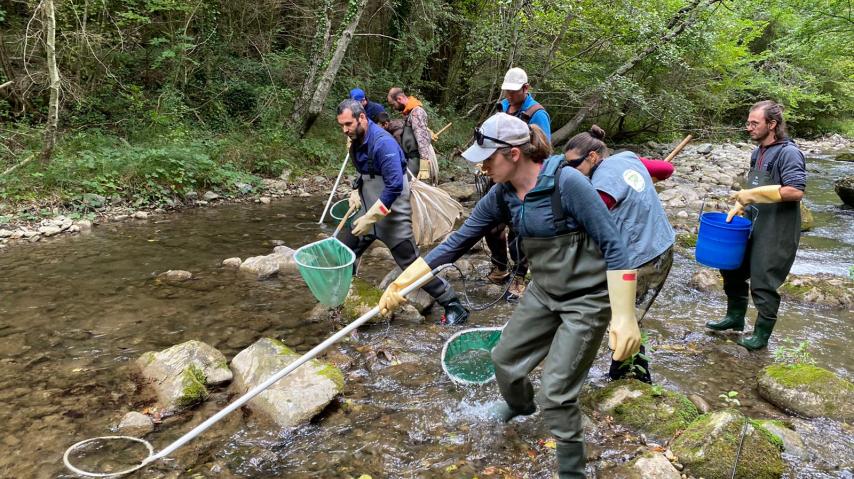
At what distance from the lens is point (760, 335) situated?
4.53m

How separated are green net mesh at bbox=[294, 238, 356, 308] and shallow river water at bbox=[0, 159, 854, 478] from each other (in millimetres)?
504

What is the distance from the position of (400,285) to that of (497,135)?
1.05 m

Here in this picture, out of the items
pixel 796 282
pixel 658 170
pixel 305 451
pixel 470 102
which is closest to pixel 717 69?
pixel 470 102

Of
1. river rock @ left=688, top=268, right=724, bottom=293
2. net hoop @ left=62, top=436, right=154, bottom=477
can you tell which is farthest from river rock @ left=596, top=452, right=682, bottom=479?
river rock @ left=688, top=268, right=724, bottom=293

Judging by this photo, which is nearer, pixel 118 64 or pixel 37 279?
pixel 37 279

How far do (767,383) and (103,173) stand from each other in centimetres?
915

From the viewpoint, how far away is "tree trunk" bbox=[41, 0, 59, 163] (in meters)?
7.36

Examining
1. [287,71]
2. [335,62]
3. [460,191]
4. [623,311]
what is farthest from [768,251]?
[287,71]

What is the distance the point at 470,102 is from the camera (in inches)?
637

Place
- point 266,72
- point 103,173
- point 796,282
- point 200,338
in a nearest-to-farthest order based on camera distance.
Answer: point 200,338
point 796,282
point 103,173
point 266,72

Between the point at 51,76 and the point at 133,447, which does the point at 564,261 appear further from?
the point at 51,76

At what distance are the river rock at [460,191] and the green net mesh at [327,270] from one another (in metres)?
6.39

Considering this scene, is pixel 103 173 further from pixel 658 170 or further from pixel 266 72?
pixel 658 170

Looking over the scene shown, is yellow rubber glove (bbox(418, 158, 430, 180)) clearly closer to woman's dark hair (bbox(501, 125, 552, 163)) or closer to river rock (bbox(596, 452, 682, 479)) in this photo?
woman's dark hair (bbox(501, 125, 552, 163))
